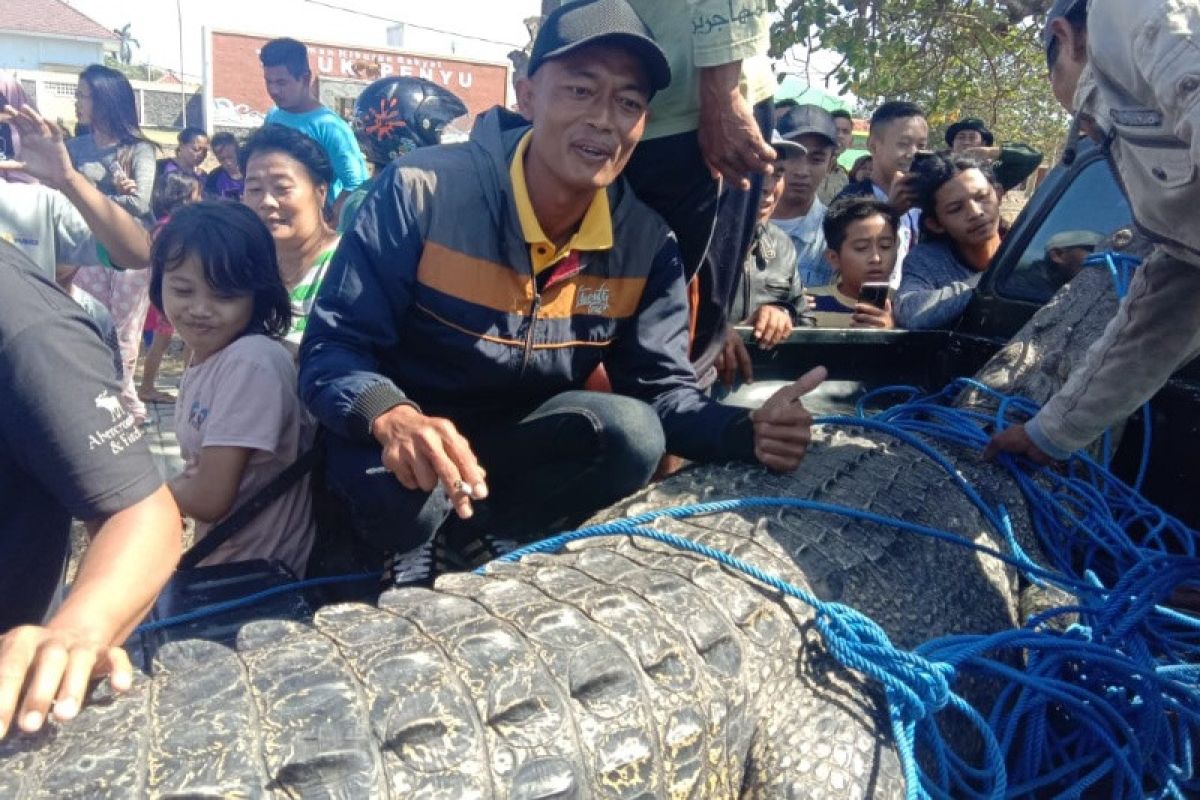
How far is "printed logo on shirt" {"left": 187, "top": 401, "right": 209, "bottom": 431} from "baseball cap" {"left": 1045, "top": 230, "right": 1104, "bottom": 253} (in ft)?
8.21

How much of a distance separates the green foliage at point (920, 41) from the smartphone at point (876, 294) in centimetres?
387

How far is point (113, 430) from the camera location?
1370mm

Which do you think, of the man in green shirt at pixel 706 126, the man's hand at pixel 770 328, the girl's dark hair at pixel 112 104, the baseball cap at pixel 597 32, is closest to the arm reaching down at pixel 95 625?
the baseball cap at pixel 597 32

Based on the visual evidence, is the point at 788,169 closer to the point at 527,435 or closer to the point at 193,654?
the point at 527,435

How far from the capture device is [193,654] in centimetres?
109

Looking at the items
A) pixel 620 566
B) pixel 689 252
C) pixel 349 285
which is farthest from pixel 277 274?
pixel 620 566

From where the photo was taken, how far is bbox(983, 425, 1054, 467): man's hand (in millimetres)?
2217

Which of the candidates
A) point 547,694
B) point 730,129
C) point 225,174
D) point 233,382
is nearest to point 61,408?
point 547,694

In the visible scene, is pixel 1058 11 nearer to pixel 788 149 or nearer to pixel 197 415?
pixel 197 415

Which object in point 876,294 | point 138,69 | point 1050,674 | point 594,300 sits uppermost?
point 138,69

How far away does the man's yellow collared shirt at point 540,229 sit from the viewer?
2096mm

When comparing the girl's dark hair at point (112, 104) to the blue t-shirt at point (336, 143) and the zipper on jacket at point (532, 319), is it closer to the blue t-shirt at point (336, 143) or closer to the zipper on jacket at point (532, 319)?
the blue t-shirt at point (336, 143)

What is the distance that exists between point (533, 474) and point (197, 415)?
0.79m

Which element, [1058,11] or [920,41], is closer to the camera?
[1058,11]
